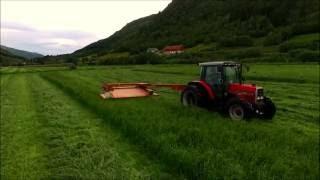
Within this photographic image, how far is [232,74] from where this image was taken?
669 inches

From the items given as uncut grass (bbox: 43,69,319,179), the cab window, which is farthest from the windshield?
uncut grass (bbox: 43,69,319,179)

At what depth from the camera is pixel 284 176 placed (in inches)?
351

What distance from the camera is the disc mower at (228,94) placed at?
15.7 meters

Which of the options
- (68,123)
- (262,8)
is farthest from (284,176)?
(262,8)

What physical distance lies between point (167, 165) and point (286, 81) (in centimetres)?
2706

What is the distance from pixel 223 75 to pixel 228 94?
759 millimetres

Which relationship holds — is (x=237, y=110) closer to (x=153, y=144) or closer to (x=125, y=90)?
(x=153, y=144)

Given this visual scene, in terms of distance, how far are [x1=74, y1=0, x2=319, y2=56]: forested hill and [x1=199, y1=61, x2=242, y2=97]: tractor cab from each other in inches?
3163

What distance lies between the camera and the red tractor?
51.5ft

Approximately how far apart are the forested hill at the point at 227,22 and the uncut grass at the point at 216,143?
273 ft

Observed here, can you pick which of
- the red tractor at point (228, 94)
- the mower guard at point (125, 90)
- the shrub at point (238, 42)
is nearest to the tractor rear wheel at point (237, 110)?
the red tractor at point (228, 94)

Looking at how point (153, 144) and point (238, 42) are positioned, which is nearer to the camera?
point (153, 144)

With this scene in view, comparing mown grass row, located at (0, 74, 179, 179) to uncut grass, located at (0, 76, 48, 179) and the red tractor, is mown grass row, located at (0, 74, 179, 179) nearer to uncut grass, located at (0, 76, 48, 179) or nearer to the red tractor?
uncut grass, located at (0, 76, 48, 179)

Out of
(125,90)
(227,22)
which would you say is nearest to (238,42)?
(227,22)
